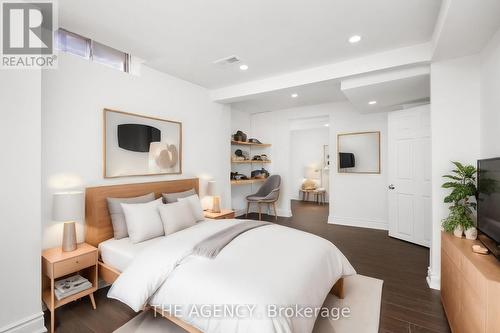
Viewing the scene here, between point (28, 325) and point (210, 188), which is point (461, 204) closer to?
point (210, 188)

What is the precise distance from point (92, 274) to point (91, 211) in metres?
0.64

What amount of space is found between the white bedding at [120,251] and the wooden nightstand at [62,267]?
121 millimetres

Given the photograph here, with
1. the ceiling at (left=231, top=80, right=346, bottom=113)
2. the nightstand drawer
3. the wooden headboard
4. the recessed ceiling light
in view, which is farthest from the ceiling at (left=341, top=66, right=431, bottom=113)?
the nightstand drawer

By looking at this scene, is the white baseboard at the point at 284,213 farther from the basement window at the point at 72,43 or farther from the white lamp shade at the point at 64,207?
the basement window at the point at 72,43

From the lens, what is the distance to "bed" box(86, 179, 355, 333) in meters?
1.49

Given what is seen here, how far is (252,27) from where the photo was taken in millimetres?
2348

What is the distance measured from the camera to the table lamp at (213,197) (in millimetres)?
3797

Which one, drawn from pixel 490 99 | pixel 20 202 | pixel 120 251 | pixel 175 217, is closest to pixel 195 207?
pixel 175 217

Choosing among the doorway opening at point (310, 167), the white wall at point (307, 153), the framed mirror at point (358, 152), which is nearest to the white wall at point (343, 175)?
the framed mirror at point (358, 152)

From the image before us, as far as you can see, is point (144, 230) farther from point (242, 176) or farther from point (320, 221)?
point (320, 221)

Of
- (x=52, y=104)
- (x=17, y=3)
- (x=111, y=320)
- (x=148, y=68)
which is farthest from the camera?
(x=148, y=68)

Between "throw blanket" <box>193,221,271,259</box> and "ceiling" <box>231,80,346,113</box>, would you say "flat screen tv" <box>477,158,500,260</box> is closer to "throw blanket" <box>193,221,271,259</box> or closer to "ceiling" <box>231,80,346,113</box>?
"throw blanket" <box>193,221,271,259</box>

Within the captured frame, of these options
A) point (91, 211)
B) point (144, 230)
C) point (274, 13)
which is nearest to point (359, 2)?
point (274, 13)

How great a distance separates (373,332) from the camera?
192 centimetres
